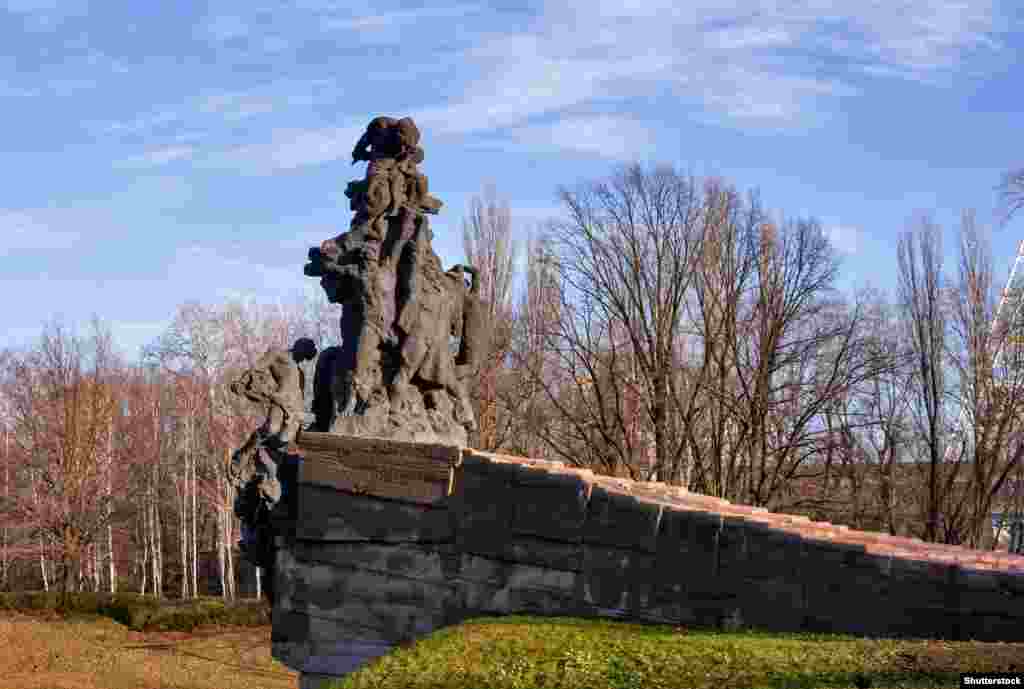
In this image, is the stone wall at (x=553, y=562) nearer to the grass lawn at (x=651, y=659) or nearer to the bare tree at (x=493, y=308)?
the grass lawn at (x=651, y=659)

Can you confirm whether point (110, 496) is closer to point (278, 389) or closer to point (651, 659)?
point (278, 389)

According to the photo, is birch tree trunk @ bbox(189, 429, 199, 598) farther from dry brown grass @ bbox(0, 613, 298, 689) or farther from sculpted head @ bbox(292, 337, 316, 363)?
sculpted head @ bbox(292, 337, 316, 363)

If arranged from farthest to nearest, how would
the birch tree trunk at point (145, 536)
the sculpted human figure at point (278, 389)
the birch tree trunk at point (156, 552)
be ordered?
the birch tree trunk at point (145, 536), the birch tree trunk at point (156, 552), the sculpted human figure at point (278, 389)

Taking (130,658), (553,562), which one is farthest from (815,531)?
(130,658)

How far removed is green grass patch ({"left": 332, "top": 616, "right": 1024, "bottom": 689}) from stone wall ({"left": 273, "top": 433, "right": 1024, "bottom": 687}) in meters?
0.39

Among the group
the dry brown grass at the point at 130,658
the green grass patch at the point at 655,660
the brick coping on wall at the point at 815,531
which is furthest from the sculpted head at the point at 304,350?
the dry brown grass at the point at 130,658

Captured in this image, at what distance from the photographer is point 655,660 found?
8664mm

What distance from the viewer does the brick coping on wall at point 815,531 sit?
9609mm

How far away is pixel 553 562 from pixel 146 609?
80.9 ft

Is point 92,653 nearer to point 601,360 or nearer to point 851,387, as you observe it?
point 601,360

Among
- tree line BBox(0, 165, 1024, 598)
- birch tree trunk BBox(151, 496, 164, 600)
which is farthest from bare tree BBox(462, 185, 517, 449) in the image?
birch tree trunk BBox(151, 496, 164, 600)

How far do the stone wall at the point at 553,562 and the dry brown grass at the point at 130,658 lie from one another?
12.5m

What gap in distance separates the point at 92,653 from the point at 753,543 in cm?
2024

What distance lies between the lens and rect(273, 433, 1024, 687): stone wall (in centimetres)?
937
